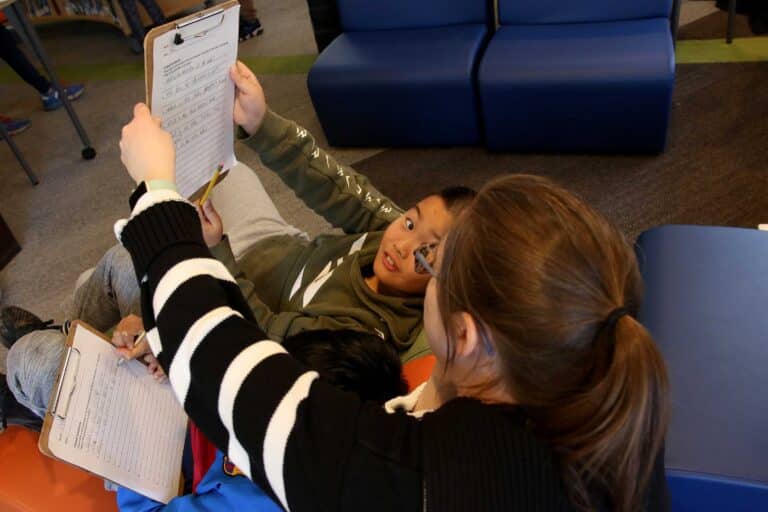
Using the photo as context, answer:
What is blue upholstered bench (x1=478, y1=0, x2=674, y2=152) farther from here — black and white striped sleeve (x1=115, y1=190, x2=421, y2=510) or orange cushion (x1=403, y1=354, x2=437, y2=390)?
black and white striped sleeve (x1=115, y1=190, x2=421, y2=510)

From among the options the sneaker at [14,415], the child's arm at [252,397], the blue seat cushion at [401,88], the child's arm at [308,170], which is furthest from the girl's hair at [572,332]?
the blue seat cushion at [401,88]

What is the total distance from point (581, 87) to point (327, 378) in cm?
176

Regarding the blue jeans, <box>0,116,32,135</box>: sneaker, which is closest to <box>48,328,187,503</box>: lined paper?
the blue jeans

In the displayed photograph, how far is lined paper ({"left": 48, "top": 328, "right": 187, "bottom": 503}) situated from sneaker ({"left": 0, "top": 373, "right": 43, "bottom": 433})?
1.31 ft

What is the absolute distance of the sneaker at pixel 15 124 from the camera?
3.48m

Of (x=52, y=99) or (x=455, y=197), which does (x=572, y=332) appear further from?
(x=52, y=99)

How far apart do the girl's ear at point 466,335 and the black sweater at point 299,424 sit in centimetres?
6

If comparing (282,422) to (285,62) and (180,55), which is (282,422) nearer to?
(180,55)

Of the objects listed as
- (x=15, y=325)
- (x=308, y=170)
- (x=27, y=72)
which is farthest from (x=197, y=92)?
(x=27, y=72)

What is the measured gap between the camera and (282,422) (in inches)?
24.8

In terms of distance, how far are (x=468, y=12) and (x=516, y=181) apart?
230cm

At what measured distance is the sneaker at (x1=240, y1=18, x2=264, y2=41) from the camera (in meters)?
4.15

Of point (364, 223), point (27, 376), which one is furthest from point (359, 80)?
point (27, 376)

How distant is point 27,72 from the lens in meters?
3.43
